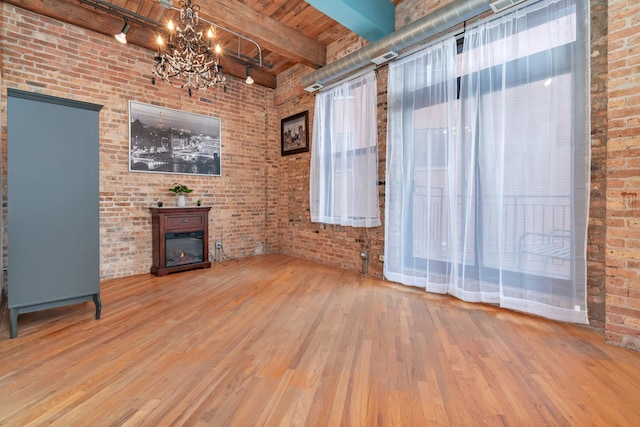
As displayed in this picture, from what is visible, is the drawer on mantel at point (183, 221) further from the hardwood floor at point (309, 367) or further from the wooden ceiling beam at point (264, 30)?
the wooden ceiling beam at point (264, 30)

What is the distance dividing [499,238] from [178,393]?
313 centimetres

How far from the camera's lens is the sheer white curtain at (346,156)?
14.0 ft

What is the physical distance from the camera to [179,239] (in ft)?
15.4

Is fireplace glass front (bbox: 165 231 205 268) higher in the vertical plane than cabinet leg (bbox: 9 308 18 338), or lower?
higher

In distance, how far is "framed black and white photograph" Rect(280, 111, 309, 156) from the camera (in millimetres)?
5605

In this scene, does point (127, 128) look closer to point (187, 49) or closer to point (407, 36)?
point (187, 49)

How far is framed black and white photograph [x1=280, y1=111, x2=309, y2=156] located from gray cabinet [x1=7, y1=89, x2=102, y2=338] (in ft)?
11.6

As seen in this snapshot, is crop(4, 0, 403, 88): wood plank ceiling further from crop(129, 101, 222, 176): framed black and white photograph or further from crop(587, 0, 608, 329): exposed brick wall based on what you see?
crop(587, 0, 608, 329): exposed brick wall

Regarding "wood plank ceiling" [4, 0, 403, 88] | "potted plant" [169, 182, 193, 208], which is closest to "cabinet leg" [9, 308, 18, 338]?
"potted plant" [169, 182, 193, 208]

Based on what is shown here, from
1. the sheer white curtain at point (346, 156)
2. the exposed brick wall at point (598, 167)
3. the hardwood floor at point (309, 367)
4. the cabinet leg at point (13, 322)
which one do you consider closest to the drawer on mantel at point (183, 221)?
the hardwood floor at point (309, 367)

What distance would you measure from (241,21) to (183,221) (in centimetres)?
313

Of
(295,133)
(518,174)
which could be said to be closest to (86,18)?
(295,133)

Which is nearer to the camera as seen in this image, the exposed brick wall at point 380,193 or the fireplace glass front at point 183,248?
the exposed brick wall at point 380,193

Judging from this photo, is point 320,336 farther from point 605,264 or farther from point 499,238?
point 605,264
